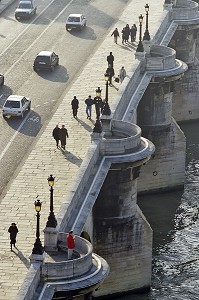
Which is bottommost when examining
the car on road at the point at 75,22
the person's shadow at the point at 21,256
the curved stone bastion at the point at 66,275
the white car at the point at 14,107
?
the car on road at the point at 75,22

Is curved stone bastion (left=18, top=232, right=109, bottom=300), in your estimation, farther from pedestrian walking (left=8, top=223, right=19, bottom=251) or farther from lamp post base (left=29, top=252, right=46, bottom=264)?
pedestrian walking (left=8, top=223, right=19, bottom=251)

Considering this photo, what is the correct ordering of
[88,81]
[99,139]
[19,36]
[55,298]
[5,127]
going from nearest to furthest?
[55,298] < [99,139] < [5,127] < [88,81] < [19,36]

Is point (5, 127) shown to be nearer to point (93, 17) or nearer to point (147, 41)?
point (147, 41)

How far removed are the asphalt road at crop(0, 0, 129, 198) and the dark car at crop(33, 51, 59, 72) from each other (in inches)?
19.7

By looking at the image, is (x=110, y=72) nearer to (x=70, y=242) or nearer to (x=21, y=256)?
(x=21, y=256)

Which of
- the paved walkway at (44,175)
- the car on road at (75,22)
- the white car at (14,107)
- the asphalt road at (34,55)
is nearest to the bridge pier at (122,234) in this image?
the paved walkway at (44,175)

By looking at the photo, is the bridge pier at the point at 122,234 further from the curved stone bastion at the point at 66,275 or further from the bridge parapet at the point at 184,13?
the bridge parapet at the point at 184,13

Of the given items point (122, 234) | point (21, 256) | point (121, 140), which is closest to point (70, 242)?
point (21, 256)

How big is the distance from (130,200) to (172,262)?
26.1ft

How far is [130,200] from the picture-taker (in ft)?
239

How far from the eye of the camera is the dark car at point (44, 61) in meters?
89.2

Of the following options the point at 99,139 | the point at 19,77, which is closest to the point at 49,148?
the point at 99,139

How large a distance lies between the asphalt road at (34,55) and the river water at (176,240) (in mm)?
11750

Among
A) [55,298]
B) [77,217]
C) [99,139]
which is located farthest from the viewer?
[99,139]
